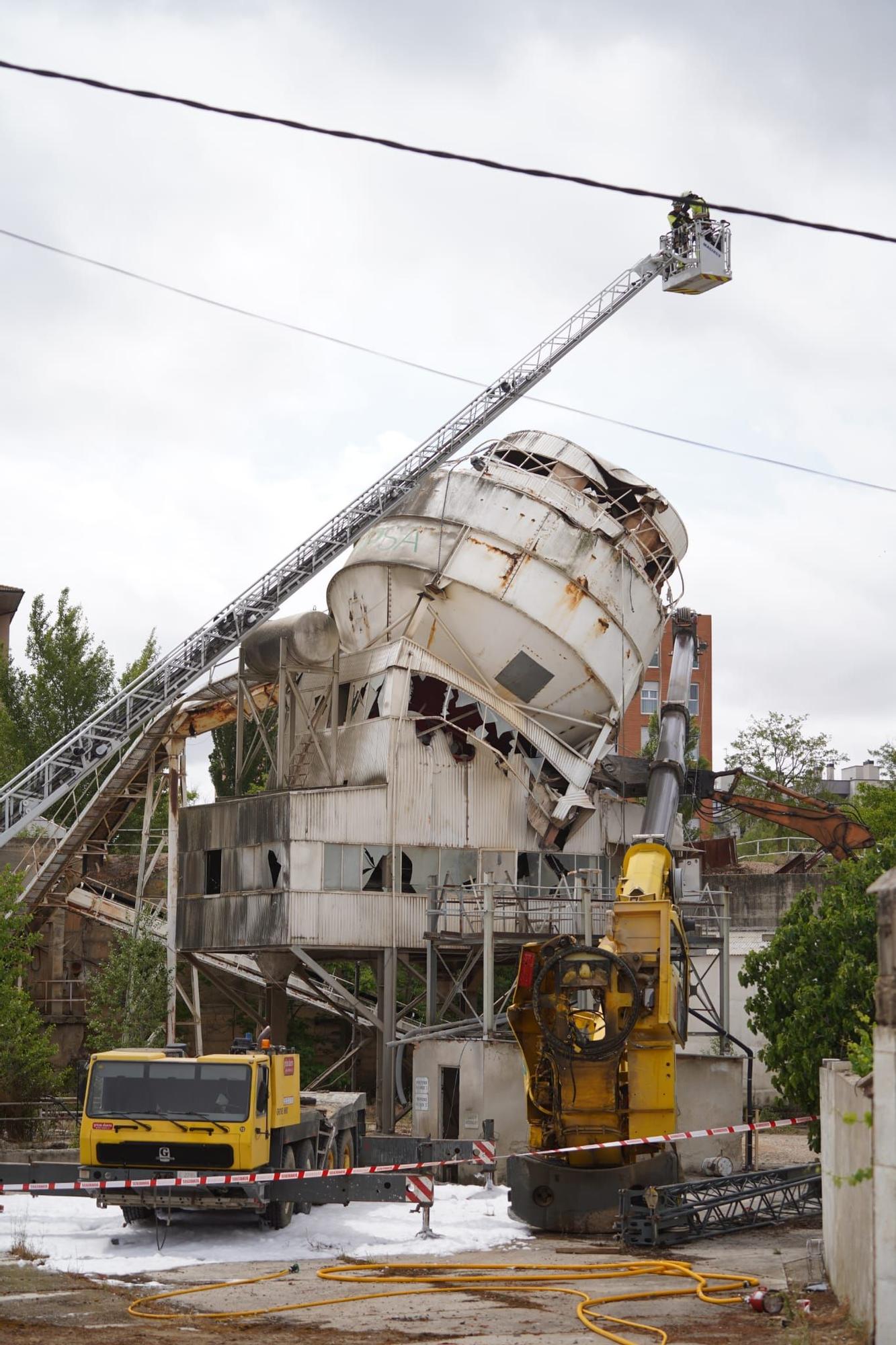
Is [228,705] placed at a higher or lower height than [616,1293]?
higher

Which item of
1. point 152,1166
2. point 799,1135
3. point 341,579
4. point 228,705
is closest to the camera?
point 152,1166

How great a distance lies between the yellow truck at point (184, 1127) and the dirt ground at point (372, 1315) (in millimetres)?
1373

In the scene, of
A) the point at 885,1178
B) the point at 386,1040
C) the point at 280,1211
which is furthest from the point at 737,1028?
the point at 885,1178

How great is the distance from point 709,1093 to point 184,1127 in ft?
47.3

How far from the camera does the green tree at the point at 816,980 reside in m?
27.5

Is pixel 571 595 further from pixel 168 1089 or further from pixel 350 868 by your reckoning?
pixel 168 1089

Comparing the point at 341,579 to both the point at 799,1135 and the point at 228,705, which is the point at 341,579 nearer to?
the point at 228,705

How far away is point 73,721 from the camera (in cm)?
5841

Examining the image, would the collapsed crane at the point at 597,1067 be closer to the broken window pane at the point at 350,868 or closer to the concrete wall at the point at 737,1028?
the broken window pane at the point at 350,868

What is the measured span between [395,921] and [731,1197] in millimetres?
16574

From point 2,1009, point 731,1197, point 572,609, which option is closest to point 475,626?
point 572,609

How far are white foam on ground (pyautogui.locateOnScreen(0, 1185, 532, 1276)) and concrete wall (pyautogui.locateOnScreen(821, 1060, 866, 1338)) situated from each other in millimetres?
5765

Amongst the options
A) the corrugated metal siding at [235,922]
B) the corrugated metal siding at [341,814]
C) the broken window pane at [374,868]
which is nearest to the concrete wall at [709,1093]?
the broken window pane at [374,868]

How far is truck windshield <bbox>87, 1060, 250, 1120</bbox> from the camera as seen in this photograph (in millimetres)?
20047
